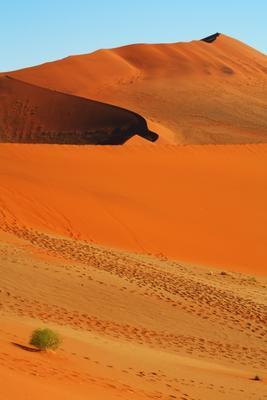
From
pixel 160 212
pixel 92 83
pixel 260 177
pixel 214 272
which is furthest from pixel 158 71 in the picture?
pixel 214 272

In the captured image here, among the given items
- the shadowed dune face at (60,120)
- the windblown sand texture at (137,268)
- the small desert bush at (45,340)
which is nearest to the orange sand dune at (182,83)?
the shadowed dune face at (60,120)

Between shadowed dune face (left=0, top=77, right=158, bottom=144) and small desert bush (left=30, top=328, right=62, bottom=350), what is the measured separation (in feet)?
99.7

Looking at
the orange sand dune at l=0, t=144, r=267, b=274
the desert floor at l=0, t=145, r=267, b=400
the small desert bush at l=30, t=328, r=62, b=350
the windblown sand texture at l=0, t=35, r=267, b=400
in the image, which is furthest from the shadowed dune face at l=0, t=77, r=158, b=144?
the small desert bush at l=30, t=328, r=62, b=350

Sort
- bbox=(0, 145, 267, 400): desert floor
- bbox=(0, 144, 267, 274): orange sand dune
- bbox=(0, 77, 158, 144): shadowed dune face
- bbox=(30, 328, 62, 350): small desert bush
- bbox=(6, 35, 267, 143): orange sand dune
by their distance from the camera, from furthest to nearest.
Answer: bbox=(6, 35, 267, 143): orange sand dune → bbox=(0, 77, 158, 144): shadowed dune face → bbox=(0, 144, 267, 274): orange sand dune → bbox=(0, 145, 267, 400): desert floor → bbox=(30, 328, 62, 350): small desert bush

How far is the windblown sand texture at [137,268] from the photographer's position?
9.74m

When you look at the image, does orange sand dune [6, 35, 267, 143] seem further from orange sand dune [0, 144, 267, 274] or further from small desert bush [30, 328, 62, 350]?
small desert bush [30, 328, 62, 350]

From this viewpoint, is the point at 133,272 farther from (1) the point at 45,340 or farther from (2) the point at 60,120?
(2) the point at 60,120

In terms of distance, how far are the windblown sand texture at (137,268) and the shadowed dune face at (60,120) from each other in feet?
5.35

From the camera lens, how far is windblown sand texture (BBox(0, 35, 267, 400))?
9742 millimetres

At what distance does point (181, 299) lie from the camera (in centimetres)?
1499

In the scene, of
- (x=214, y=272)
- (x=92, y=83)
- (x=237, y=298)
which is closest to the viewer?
(x=237, y=298)

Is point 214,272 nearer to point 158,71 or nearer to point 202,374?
point 202,374

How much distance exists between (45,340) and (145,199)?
15286mm

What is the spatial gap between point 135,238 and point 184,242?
1414 millimetres
